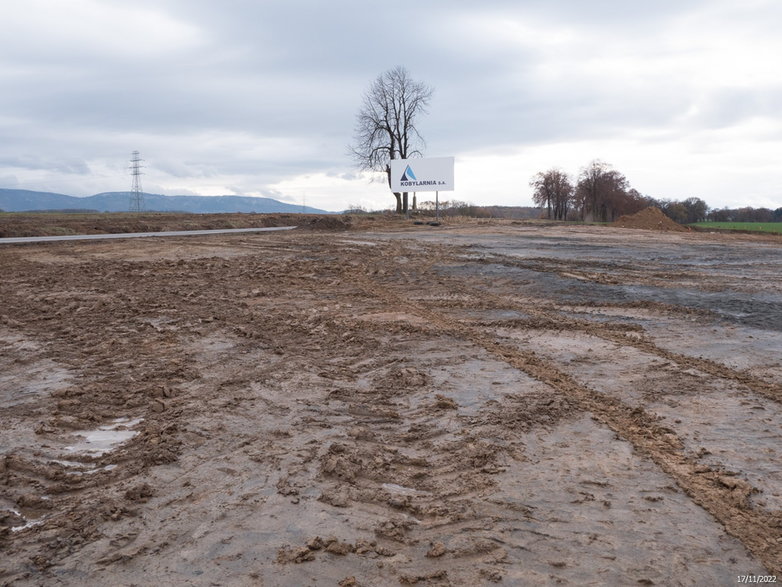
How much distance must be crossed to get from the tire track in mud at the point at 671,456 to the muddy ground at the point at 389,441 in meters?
0.02

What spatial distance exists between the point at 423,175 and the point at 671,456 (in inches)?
1378

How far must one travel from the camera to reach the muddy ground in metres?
2.76

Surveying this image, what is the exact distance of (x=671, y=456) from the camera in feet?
12.5

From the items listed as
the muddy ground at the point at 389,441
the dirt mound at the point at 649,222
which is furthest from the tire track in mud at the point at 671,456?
the dirt mound at the point at 649,222

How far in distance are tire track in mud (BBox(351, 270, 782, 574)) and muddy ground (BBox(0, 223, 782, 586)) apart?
0.02 m

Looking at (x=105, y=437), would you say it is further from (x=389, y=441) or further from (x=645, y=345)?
(x=645, y=345)

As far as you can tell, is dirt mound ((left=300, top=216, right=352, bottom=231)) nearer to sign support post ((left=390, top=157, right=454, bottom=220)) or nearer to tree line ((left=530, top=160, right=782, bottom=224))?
sign support post ((left=390, top=157, right=454, bottom=220))

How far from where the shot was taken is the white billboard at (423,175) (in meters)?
37.3

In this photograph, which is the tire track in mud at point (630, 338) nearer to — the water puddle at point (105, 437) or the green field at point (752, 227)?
the water puddle at point (105, 437)

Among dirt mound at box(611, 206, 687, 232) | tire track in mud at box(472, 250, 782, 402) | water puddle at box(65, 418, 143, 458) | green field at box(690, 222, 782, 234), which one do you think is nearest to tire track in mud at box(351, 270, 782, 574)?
tire track in mud at box(472, 250, 782, 402)

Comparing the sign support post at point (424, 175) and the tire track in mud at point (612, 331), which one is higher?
the sign support post at point (424, 175)

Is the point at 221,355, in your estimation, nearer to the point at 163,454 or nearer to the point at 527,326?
the point at 163,454

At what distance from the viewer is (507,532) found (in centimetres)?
293

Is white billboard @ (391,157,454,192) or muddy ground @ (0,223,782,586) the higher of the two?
white billboard @ (391,157,454,192)
